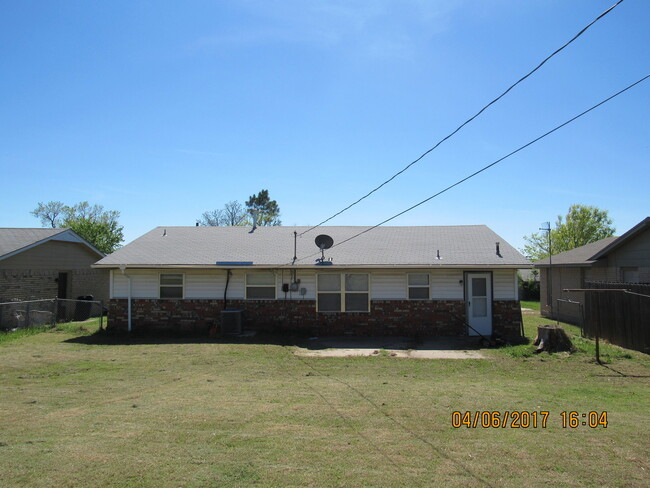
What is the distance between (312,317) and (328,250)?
8.02ft

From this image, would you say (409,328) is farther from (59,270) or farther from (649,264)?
(59,270)

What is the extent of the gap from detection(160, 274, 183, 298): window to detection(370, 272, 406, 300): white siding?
6.38 m

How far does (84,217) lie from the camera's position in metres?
56.7

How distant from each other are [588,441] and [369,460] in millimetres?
2433

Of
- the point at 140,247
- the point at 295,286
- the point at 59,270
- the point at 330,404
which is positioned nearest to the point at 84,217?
the point at 59,270

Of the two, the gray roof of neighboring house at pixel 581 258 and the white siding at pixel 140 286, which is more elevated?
the gray roof of neighboring house at pixel 581 258

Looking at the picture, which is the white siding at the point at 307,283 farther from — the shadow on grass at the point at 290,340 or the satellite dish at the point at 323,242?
the shadow on grass at the point at 290,340

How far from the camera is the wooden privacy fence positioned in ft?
39.5

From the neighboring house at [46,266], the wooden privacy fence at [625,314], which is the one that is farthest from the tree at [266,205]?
the wooden privacy fence at [625,314]

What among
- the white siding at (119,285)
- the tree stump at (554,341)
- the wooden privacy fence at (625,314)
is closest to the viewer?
the tree stump at (554,341)

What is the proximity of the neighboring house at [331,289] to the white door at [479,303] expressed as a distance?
0.03m

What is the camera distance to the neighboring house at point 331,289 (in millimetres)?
14969
